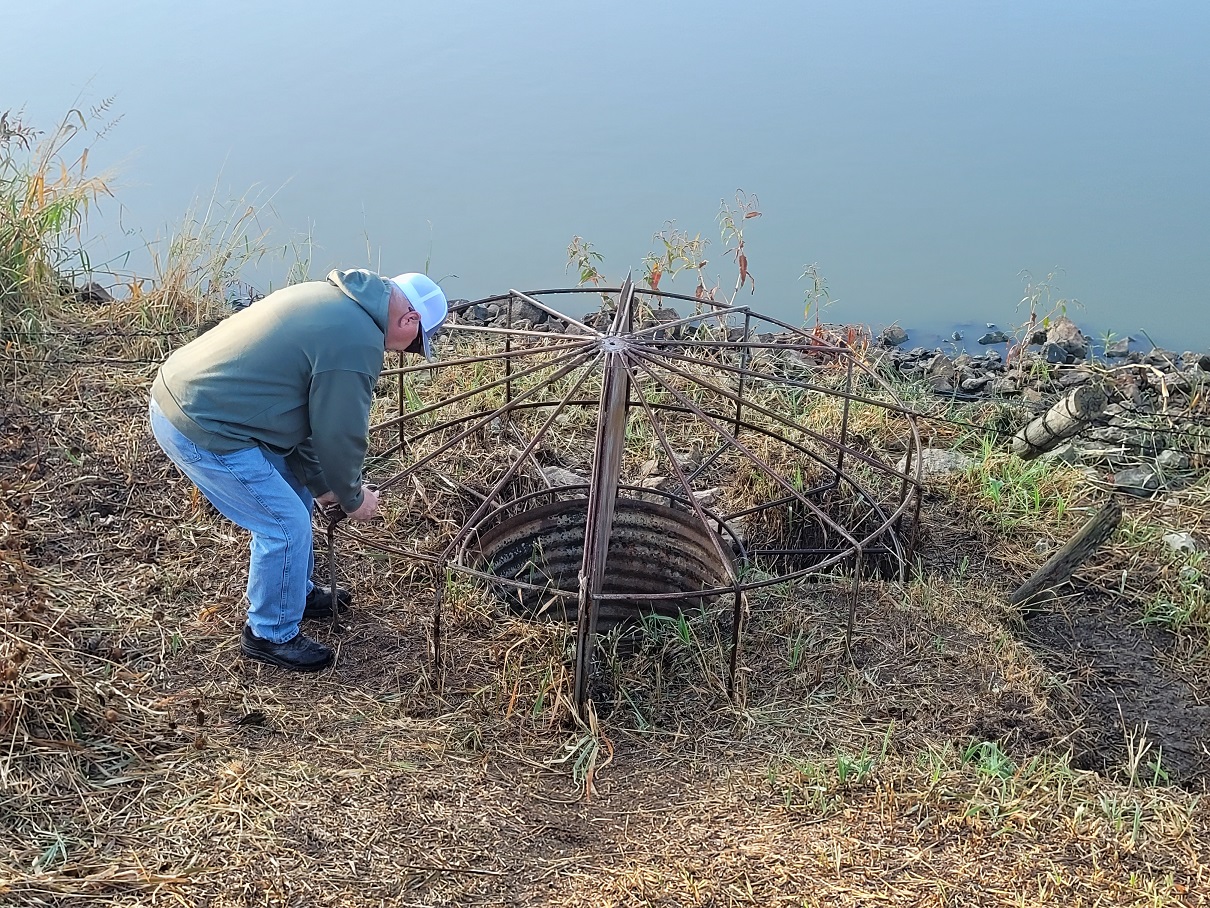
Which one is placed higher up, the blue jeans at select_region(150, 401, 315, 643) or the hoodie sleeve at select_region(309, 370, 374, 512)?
the hoodie sleeve at select_region(309, 370, 374, 512)

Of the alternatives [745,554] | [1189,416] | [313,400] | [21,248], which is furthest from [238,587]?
[1189,416]

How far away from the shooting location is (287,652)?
12.3 feet

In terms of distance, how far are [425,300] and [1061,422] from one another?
113 inches

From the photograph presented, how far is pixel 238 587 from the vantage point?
4160mm

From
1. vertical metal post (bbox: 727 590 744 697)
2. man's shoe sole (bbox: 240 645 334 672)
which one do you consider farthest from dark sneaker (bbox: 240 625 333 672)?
vertical metal post (bbox: 727 590 744 697)

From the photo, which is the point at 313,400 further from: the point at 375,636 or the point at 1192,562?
the point at 1192,562

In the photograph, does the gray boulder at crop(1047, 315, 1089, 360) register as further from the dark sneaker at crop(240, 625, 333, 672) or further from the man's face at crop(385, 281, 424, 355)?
the dark sneaker at crop(240, 625, 333, 672)

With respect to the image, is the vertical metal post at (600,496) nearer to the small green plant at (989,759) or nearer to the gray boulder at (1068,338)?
the small green plant at (989,759)

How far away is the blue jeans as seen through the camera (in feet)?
11.5

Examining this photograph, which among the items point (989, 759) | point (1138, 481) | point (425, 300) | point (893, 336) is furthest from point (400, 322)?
point (893, 336)

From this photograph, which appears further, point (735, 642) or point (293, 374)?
point (735, 642)

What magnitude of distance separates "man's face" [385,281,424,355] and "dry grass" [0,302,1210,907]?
1.07 m

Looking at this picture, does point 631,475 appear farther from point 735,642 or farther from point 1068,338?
point 1068,338

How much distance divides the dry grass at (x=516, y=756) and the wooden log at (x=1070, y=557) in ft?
0.43
